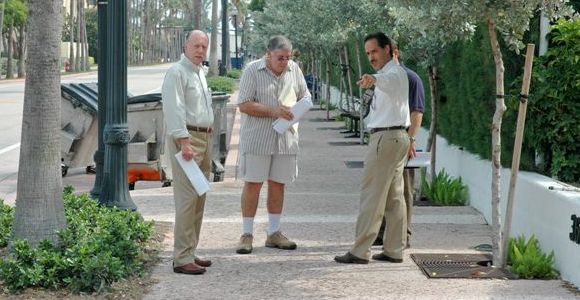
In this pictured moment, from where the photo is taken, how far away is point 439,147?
1406 centimetres

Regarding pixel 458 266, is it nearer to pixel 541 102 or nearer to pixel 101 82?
pixel 541 102

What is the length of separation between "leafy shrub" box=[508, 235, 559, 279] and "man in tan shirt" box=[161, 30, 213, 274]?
2.36 metres

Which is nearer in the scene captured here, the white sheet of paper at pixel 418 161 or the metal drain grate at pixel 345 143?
the white sheet of paper at pixel 418 161

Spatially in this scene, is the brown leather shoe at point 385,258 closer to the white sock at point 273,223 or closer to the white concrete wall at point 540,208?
the white sock at point 273,223

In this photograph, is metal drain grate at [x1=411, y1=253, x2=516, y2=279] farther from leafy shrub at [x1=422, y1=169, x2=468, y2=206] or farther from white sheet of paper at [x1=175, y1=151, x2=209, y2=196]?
leafy shrub at [x1=422, y1=169, x2=468, y2=206]

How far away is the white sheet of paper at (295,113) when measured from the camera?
8352 millimetres

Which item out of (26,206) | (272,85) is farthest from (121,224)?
(272,85)

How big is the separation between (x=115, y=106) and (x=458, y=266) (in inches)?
136

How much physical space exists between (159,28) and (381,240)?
143 m

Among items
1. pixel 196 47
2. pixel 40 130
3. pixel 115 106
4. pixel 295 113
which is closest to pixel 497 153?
pixel 295 113

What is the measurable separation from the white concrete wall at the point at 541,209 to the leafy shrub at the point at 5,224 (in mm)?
4281

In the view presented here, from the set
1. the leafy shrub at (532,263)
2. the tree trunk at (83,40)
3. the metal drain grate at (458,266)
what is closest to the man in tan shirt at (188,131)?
the metal drain grate at (458,266)

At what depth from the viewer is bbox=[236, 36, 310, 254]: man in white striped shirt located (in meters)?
8.45

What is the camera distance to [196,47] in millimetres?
7648
